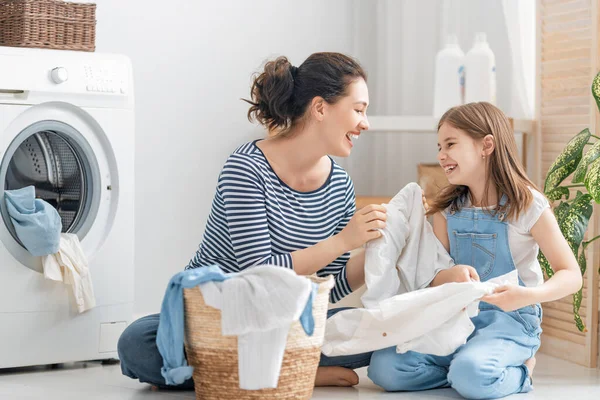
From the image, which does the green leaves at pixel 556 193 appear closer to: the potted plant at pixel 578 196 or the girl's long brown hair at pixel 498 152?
the potted plant at pixel 578 196

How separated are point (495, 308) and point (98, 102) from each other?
1.20m

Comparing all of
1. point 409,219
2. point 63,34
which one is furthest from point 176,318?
point 63,34

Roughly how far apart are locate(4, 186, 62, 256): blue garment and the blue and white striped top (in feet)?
1.30

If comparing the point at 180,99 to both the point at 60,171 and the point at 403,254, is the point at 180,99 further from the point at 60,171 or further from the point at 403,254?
the point at 403,254

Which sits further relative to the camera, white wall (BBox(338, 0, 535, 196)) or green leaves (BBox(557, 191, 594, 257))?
white wall (BBox(338, 0, 535, 196))

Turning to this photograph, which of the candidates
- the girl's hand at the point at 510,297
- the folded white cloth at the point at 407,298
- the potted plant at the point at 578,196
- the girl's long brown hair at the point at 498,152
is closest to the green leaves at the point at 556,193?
the potted plant at the point at 578,196

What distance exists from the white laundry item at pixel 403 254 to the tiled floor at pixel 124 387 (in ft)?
0.75

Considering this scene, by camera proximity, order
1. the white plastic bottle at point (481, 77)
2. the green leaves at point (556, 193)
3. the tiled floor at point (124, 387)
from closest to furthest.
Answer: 1. the tiled floor at point (124, 387)
2. the green leaves at point (556, 193)
3. the white plastic bottle at point (481, 77)

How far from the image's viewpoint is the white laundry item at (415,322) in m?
1.88

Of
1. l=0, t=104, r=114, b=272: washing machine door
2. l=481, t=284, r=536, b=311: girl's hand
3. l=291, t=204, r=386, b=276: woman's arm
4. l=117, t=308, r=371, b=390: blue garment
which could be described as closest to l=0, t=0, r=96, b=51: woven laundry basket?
l=0, t=104, r=114, b=272: washing machine door

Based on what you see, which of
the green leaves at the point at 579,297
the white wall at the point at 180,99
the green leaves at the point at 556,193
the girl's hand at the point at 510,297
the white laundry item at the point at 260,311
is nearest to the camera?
the white laundry item at the point at 260,311

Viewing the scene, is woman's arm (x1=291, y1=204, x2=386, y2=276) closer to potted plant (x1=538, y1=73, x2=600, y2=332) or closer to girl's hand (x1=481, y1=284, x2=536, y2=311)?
girl's hand (x1=481, y1=284, x2=536, y2=311)

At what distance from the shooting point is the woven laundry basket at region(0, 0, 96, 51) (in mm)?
2305

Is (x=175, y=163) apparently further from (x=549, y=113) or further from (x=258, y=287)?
(x=258, y=287)
